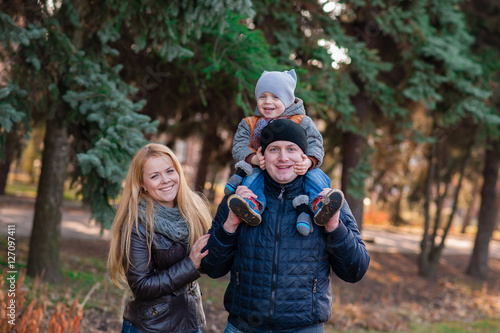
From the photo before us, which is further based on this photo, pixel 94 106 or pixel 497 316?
pixel 497 316

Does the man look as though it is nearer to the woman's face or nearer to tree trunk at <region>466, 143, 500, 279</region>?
the woman's face

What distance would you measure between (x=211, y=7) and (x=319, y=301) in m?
3.52

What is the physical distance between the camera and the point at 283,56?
7.07m

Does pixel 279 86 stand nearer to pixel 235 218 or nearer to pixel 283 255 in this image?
pixel 235 218

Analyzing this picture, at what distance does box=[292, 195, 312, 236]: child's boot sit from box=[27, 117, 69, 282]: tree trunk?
5.52 meters

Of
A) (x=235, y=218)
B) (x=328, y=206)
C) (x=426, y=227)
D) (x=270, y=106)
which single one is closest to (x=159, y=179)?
(x=235, y=218)

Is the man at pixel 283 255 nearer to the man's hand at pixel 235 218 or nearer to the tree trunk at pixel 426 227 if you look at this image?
the man's hand at pixel 235 218

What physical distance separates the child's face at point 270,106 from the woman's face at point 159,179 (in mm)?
678

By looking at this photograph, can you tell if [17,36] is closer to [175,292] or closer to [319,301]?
[175,292]

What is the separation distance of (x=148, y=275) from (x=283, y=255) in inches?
32.2

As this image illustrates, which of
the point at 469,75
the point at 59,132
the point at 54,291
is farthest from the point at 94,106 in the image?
the point at 469,75

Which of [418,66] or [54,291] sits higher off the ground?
[418,66]

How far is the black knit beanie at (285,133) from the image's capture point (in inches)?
97.1

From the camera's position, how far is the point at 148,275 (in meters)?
2.67
